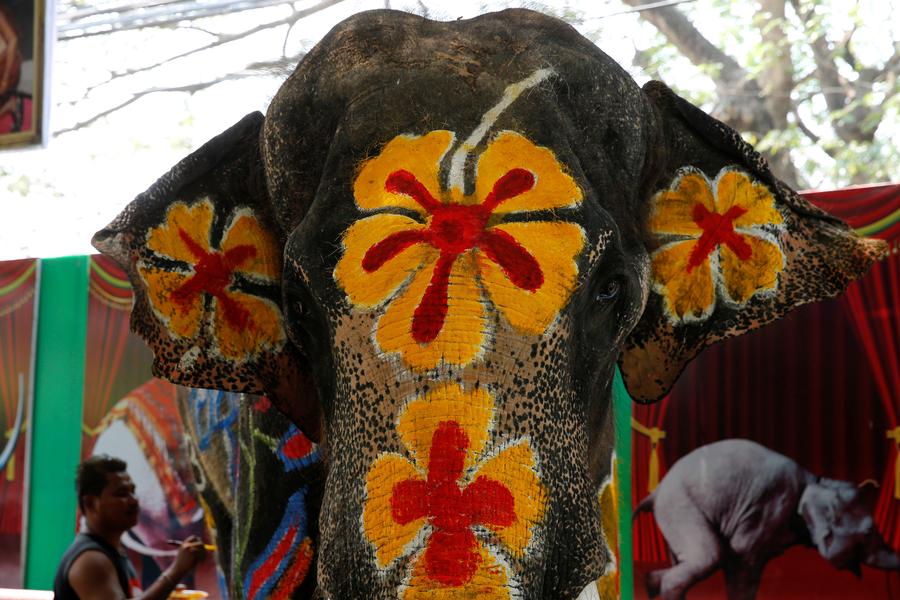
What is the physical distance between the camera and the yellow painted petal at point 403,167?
2008mm

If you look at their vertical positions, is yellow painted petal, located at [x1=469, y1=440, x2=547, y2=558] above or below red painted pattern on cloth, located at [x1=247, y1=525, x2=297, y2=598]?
above

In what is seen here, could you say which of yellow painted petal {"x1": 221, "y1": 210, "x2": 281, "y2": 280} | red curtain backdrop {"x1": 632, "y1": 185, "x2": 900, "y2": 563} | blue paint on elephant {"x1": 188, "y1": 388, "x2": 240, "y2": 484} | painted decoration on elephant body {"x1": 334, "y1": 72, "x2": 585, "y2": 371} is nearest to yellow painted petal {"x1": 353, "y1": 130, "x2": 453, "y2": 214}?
painted decoration on elephant body {"x1": 334, "y1": 72, "x2": 585, "y2": 371}

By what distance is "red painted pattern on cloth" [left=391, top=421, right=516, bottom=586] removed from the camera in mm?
1605

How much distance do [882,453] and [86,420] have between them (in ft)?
13.0

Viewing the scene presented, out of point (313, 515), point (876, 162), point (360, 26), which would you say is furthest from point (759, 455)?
point (876, 162)

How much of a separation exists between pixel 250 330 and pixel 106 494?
5.18ft

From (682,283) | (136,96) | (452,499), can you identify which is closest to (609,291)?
(682,283)

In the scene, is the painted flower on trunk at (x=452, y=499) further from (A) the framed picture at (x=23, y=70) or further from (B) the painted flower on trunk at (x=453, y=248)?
(A) the framed picture at (x=23, y=70)

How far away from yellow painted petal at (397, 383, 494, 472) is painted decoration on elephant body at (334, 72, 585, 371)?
55 millimetres

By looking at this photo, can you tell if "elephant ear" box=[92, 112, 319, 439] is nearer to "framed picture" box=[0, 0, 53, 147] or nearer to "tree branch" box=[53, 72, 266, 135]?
"framed picture" box=[0, 0, 53, 147]

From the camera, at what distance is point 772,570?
4.16m

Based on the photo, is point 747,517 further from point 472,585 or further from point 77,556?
point 472,585

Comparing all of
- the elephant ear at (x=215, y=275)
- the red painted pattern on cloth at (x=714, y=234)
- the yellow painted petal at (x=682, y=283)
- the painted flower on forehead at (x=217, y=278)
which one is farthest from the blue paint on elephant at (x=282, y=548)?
the red painted pattern on cloth at (x=714, y=234)

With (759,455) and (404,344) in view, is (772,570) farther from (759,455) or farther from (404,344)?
(404,344)
